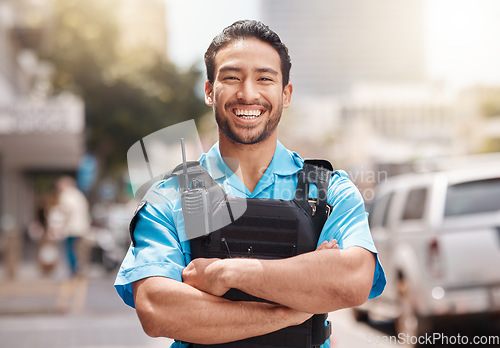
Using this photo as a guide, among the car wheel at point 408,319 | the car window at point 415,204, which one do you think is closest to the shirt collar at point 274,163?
the car wheel at point 408,319

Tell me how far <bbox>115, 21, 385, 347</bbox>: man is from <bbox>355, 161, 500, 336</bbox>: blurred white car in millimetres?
4690

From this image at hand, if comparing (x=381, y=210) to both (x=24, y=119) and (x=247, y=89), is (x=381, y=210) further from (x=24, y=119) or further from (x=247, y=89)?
(x=24, y=119)

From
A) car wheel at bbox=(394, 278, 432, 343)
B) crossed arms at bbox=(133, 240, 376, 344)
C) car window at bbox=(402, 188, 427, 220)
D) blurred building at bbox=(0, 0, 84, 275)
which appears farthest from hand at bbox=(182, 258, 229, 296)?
blurred building at bbox=(0, 0, 84, 275)

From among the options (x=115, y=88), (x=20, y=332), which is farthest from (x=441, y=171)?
(x=115, y=88)

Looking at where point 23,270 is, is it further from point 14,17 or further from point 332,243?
point 332,243

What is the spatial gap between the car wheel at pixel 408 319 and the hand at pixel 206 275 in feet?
17.0

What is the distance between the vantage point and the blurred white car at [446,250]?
6.81 m

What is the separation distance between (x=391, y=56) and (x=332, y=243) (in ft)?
545

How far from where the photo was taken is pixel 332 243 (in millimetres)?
2271

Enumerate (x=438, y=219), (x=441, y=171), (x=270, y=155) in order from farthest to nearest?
(x=441, y=171)
(x=438, y=219)
(x=270, y=155)

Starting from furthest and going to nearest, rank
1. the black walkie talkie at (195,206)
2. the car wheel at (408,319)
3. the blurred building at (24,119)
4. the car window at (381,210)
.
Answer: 1. the blurred building at (24,119)
2. the car window at (381,210)
3. the car wheel at (408,319)
4. the black walkie talkie at (195,206)

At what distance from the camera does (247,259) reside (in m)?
2.25

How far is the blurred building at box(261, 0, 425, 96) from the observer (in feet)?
534

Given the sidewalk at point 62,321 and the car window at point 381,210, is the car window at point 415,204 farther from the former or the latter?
the sidewalk at point 62,321
